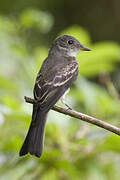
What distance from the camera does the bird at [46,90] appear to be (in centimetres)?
284

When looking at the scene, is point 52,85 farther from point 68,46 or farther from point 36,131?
point 68,46

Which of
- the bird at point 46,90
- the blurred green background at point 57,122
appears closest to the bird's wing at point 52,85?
the bird at point 46,90

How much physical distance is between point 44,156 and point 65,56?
2.85ft

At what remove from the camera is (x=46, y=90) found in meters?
3.04

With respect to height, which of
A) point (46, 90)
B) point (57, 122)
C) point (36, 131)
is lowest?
point (57, 122)

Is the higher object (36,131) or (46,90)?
(46,90)

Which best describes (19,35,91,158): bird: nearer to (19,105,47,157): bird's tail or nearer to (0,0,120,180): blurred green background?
(19,105,47,157): bird's tail

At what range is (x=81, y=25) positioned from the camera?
20.9 ft

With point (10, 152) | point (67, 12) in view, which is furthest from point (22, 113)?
point (67, 12)

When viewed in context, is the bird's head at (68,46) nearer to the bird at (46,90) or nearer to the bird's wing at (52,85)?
the bird at (46,90)

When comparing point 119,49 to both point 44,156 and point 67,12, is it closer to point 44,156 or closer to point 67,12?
point 44,156

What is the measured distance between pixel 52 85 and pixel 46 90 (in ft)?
0.25

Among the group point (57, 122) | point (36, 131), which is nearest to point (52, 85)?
point (36, 131)

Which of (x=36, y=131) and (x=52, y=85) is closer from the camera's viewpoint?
(x=36, y=131)
